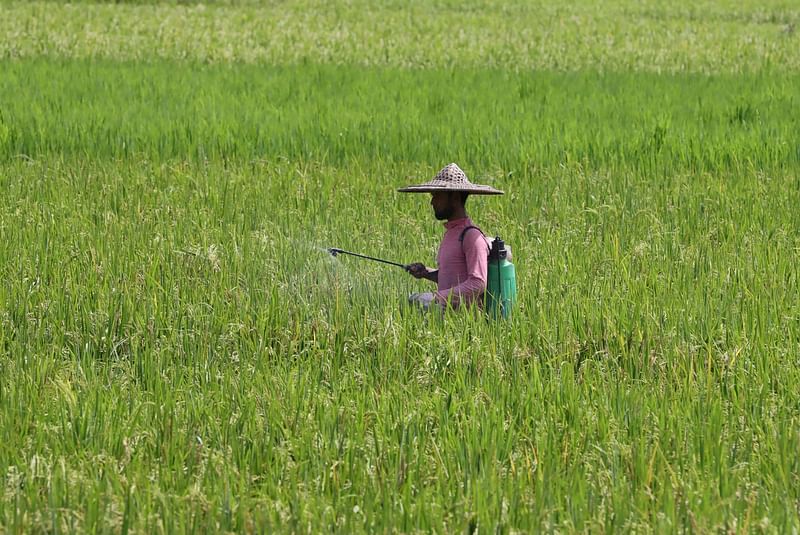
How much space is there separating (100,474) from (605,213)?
14.6 feet

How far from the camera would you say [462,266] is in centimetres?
489

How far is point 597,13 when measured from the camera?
2397cm

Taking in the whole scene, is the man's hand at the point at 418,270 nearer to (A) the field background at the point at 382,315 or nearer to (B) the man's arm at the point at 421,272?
(B) the man's arm at the point at 421,272

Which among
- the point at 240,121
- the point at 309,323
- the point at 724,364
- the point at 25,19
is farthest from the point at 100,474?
the point at 25,19

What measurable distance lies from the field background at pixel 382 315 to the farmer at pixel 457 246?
0.13 metres

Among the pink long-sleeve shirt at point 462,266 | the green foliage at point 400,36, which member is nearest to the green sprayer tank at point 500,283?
the pink long-sleeve shirt at point 462,266

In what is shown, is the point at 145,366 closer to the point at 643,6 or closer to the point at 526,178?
the point at 526,178

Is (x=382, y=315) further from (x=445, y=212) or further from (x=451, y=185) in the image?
(x=451, y=185)

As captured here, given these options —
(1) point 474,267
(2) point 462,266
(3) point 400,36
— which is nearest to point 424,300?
(2) point 462,266

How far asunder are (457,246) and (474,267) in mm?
135

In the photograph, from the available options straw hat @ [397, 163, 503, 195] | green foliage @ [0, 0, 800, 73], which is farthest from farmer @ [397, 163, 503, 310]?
green foliage @ [0, 0, 800, 73]

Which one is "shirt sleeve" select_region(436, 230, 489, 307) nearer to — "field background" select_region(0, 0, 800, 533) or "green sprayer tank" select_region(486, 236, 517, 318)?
"green sprayer tank" select_region(486, 236, 517, 318)

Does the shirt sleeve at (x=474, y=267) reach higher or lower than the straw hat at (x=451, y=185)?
lower

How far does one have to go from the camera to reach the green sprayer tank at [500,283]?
477cm
